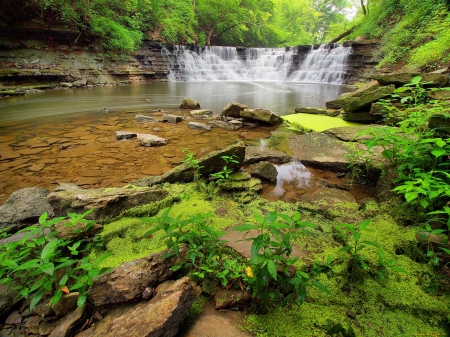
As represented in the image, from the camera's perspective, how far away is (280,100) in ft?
34.4

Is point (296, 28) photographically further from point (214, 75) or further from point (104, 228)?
point (104, 228)

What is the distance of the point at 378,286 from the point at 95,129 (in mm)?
6568

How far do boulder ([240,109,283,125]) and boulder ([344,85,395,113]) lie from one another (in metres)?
1.74

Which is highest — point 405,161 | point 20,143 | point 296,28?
point 296,28

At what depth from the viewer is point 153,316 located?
1.14m

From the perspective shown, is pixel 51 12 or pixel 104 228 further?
pixel 51 12

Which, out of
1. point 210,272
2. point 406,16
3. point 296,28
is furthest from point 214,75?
point 296,28

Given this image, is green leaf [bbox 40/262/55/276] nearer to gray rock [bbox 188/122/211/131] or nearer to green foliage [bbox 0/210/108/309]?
green foliage [bbox 0/210/108/309]

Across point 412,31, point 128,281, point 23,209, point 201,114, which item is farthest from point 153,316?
point 412,31

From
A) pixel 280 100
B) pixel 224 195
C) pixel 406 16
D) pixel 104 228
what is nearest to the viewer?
pixel 104 228

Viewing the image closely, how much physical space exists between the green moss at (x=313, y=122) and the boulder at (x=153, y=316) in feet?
15.9

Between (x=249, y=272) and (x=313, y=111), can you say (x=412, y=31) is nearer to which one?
(x=313, y=111)

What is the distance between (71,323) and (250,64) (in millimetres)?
25208

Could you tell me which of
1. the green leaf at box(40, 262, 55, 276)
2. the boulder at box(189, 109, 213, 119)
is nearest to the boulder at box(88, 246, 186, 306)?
the green leaf at box(40, 262, 55, 276)
